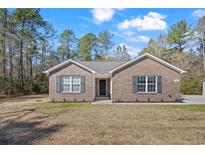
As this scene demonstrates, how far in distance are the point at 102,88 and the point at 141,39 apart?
21.8 metres

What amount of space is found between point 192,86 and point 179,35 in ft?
44.8

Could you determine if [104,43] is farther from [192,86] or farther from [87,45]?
[192,86]

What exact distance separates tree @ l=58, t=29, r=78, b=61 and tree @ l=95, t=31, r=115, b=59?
4.68m

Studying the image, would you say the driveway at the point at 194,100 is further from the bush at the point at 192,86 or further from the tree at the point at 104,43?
the tree at the point at 104,43

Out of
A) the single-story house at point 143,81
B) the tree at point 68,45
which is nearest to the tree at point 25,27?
the tree at point 68,45

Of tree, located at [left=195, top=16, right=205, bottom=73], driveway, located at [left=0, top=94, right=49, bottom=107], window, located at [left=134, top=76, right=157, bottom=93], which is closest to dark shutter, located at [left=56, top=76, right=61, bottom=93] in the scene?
driveway, located at [left=0, top=94, right=49, bottom=107]

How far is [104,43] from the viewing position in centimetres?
4538

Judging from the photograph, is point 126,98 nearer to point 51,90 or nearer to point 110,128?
point 51,90

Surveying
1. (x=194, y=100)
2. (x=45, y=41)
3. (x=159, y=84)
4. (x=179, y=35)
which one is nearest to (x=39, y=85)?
(x=45, y=41)

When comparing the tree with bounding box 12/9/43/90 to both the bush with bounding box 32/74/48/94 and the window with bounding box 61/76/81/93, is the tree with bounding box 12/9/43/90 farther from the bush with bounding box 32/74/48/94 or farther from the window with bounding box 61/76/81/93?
the window with bounding box 61/76/81/93
